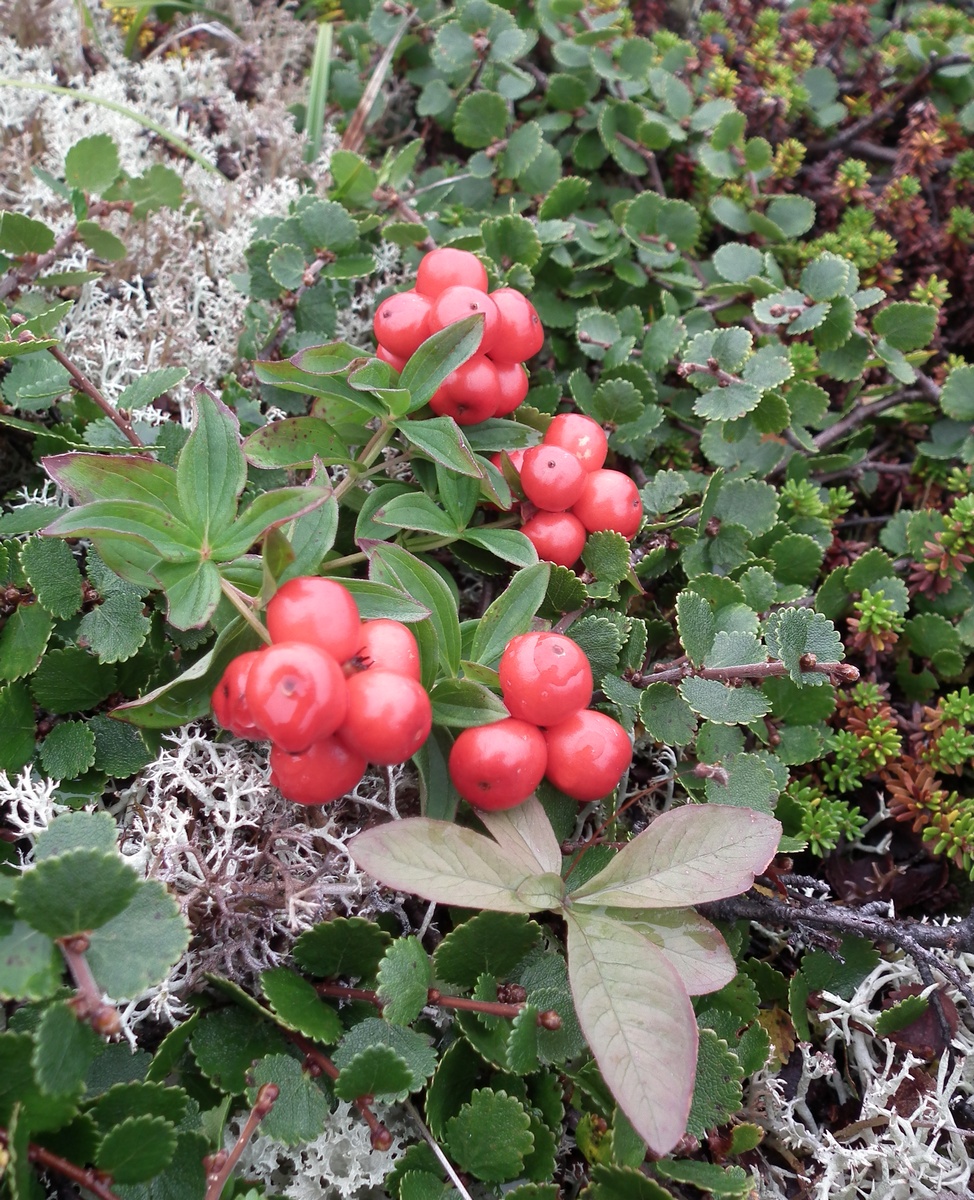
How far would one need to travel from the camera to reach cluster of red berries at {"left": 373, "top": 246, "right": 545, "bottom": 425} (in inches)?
57.6

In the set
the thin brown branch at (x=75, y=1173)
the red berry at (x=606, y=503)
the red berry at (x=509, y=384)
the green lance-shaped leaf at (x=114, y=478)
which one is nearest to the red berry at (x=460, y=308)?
the red berry at (x=509, y=384)

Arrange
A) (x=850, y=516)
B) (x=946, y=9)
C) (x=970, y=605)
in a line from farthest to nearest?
(x=946, y=9)
(x=850, y=516)
(x=970, y=605)

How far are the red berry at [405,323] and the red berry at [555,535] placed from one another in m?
0.37

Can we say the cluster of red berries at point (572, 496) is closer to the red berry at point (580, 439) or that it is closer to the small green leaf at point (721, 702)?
the red berry at point (580, 439)

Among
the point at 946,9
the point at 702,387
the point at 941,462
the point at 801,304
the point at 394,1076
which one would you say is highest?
the point at 946,9

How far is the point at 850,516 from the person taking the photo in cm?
224

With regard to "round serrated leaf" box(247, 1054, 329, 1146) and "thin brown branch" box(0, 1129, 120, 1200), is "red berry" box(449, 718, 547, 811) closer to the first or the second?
"round serrated leaf" box(247, 1054, 329, 1146)

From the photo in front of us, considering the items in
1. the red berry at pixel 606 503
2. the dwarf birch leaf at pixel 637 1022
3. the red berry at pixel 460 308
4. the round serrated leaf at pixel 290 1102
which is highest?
the red berry at pixel 460 308

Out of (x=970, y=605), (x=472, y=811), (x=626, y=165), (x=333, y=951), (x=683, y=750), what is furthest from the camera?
(x=626, y=165)

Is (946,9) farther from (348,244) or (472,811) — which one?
(472,811)

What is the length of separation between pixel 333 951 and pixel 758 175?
232 centimetres

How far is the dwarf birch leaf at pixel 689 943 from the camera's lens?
1279 millimetres

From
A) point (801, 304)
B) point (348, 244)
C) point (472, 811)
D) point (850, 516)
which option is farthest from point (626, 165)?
point (472, 811)

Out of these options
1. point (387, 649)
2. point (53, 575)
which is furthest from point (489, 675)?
point (53, 575)
